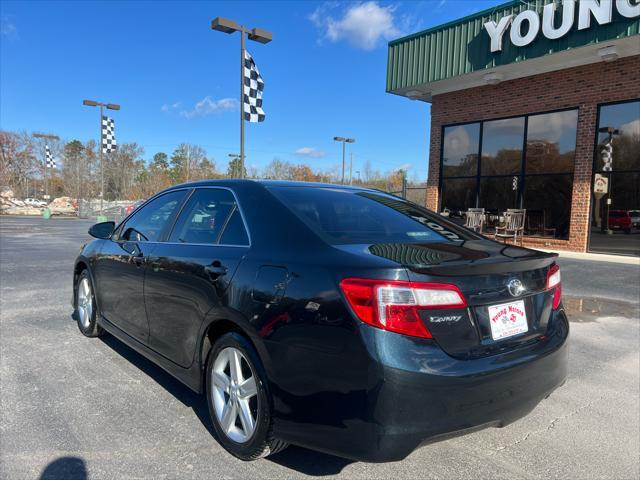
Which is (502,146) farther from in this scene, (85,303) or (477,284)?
(477,284)

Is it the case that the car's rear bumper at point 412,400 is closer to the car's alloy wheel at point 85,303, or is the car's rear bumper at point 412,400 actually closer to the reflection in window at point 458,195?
the car's alloy wheel at point 85,303

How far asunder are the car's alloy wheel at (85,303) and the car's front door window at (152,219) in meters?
0.89

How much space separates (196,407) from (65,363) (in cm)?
152

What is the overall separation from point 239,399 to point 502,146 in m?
13.9

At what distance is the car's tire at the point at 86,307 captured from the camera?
4430 mm

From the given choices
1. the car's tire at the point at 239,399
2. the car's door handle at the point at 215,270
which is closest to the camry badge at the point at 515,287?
the car's tire at the point at 239,399

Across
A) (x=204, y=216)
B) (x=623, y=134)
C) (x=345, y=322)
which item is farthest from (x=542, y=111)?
(x=345, y=322)

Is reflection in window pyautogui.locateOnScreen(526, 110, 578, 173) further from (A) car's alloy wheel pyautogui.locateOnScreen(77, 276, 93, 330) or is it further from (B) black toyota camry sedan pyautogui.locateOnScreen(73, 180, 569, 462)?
(A) car's alloy wheel pyautogui.locateOnScreen(77, 276, 93, 330)

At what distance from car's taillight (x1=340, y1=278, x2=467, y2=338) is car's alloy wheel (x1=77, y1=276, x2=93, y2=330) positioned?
11.2ft

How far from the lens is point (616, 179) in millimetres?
12273

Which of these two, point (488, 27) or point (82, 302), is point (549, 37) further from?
point (82, 302)

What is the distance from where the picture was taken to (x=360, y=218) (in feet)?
9.35

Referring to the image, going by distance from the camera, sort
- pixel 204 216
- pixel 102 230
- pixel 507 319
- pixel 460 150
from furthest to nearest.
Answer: pixel 460 150 → pixel 102 230 → pixel 204 216 → pixel 507 319

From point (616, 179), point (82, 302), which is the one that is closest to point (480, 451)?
point (82, 302)
